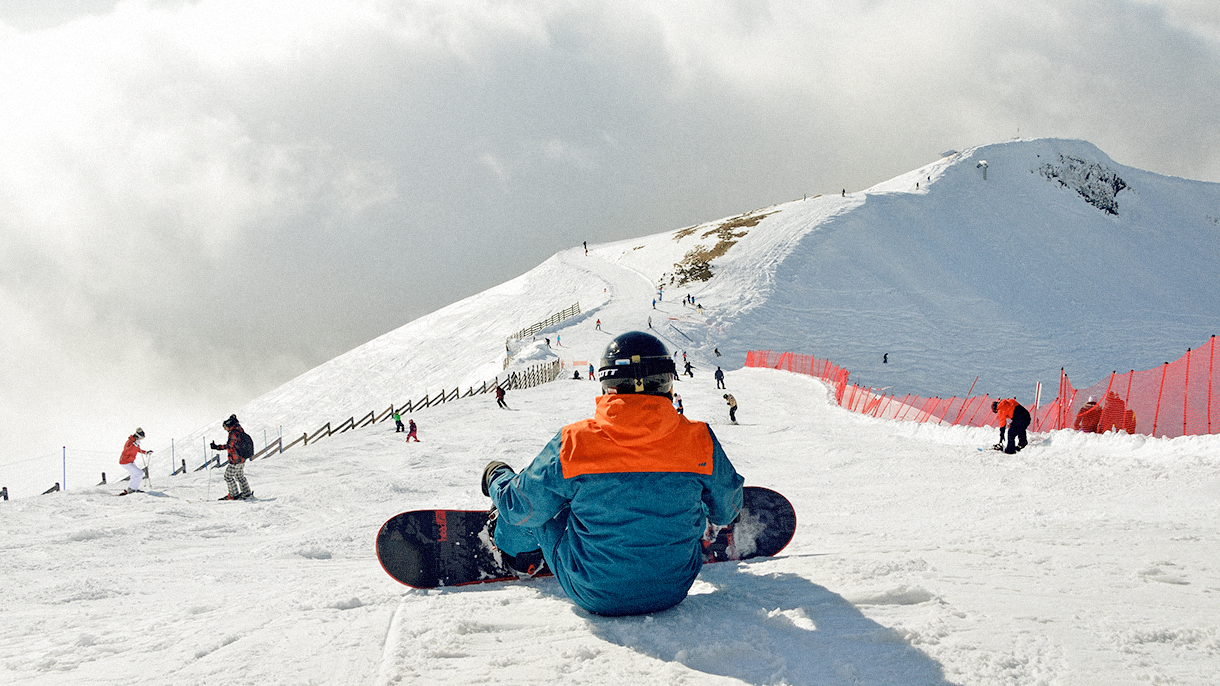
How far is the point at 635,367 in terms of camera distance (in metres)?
2.98

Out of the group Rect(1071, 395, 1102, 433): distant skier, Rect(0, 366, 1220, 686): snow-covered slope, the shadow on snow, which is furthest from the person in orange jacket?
the shadow on snow

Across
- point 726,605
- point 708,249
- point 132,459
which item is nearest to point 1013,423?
point 726,605

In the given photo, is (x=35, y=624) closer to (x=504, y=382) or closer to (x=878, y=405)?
(x=878, y=405)

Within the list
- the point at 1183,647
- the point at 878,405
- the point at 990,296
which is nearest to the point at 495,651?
the point at 1183,647

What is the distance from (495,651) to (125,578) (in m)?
4.02

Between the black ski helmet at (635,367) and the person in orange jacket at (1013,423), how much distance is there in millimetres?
9683

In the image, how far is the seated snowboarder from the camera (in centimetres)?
291

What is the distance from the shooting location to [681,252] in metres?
70.3

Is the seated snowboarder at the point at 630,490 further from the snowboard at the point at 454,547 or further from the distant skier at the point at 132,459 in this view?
the distant skier at the point at 132,459

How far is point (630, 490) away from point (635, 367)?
55 centimetres

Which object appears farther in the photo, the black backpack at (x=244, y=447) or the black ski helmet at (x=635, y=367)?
the black backpack at (x=244, y=447)

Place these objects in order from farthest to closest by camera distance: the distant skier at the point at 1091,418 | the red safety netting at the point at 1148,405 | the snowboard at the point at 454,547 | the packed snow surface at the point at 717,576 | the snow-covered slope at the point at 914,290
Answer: the snow-covered slope at the point at 914,290 < the distant skier at the point at 1091,418 < the red safety netting at the point at 1148,405 < the snowboard at the point at 454,547 < the packed snow surface at the point at 717,576

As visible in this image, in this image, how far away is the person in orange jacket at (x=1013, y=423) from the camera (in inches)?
413

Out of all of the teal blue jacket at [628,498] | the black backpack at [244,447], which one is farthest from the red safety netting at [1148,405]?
the black backpack at [244,447]
